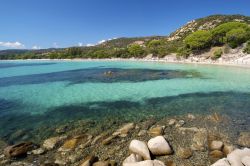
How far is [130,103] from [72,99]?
486 cm

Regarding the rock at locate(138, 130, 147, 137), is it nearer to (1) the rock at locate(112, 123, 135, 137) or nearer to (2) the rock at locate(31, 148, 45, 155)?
(1) the rock at locate(112, 123, 135, 137)

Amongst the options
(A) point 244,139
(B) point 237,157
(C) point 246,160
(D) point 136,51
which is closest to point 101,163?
(B) point 237,157

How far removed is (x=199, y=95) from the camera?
16.5 m

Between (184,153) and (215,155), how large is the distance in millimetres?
1082

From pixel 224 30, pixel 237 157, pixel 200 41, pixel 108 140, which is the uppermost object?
pixel 224 30

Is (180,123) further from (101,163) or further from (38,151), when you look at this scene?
(38,151)

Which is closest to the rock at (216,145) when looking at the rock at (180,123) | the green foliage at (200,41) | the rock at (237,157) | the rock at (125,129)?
the rock at (237,157)

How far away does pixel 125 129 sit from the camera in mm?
9812

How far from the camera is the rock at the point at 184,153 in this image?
741cm

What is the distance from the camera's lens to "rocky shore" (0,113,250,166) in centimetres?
707

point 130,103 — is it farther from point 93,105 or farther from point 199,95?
point 199,95

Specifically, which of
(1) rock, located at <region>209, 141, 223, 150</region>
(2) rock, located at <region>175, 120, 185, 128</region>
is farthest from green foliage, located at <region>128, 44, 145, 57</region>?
(1) rock, located at <region>209, 141, 223, 150</region>

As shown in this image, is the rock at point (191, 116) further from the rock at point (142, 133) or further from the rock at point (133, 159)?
the rock at point (133, 159)

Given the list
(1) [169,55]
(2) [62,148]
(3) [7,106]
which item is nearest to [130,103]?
(2) [62,148]
